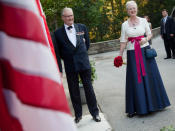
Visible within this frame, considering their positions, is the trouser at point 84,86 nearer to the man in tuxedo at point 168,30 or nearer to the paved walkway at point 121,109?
the paved walkway at point 121,109

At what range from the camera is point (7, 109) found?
98 centimetres

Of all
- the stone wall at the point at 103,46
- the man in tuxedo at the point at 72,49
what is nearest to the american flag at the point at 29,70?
the man in tuxedo at the point at 72,49

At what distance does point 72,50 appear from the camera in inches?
179

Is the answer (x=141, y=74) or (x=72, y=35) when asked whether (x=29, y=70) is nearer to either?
(x=72, y=35)

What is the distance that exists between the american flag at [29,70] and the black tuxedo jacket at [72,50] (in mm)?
3594

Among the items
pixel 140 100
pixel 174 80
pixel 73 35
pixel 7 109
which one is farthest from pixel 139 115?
pixel 7 109

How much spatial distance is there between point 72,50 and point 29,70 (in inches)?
143

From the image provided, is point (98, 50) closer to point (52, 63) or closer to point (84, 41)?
point (84, 41)

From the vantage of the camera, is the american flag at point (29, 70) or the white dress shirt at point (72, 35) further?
the white dress shirt at point (72, 35)

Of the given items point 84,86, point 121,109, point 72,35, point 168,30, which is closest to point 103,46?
point 168,30

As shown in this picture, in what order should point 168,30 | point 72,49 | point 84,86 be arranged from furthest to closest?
point 168,30 → point 84,86 → point 72,49

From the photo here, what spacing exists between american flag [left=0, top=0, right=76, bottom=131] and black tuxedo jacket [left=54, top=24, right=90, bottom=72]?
3594 millimetres

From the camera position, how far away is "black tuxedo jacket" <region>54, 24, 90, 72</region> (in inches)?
179

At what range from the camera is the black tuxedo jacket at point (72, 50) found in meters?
4.55
